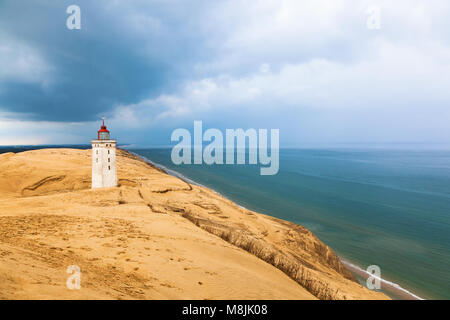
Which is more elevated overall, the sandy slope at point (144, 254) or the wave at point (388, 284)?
the sandy slope at point (144, 254)

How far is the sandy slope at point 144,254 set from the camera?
5781 mm

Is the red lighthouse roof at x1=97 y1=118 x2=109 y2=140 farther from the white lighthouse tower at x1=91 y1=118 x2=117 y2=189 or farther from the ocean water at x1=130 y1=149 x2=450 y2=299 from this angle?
the ocean water at x1=130 y1=149 x2=450 y2=299

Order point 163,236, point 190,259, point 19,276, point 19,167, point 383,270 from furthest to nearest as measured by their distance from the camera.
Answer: point 19,167
point 383,270
point 163,236
point 190,259
point 19,276

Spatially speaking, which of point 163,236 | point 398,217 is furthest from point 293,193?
point 163,236

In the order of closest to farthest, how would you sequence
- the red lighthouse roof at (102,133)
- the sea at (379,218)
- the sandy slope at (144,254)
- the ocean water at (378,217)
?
the sandy slope at (144,254) → the red lighthouse roof at (102,133) → the sea at (379,218) → the ocean water at (378,217)

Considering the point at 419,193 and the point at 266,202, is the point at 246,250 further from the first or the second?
the point at 419,193

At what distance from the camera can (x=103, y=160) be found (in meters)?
18.0

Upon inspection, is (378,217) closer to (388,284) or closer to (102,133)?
(388,284)

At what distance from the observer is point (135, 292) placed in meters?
5.76

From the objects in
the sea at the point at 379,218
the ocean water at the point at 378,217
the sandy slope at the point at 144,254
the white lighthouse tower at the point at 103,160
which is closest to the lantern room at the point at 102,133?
the white lighthouse tower at the point at 103,160

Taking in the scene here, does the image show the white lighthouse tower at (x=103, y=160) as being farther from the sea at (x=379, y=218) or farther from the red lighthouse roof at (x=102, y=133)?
the sea at (x=379, y=218)

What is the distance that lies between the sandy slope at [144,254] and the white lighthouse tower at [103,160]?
5.73 feet

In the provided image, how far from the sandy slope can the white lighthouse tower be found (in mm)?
1745
